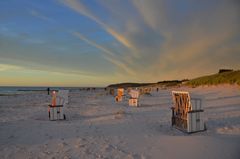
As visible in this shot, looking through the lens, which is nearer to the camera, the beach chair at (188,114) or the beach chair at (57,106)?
the beach chair at (188,114)

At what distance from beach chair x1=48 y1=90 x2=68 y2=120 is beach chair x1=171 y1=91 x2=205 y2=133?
224 inches

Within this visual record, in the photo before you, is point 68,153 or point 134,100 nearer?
point 68,153

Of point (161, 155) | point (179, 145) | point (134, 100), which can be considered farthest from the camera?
point (134, 100)

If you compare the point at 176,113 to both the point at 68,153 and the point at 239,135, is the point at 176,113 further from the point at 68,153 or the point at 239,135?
the point at 68,153

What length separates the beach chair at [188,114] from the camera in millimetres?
7457

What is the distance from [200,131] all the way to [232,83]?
809 inches

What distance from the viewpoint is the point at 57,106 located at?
1089cm

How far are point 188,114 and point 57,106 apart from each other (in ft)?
21.0

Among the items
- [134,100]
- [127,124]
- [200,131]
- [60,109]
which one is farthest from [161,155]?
[134,100]

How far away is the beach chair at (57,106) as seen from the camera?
10.7 m

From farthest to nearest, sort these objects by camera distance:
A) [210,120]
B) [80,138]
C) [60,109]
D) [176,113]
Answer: [60,109]
[210,120]
[176,113]
[80,138]

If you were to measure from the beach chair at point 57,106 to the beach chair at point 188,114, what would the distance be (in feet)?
18.7

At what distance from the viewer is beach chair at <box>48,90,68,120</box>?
1071 cm

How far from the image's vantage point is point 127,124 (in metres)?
8.84
